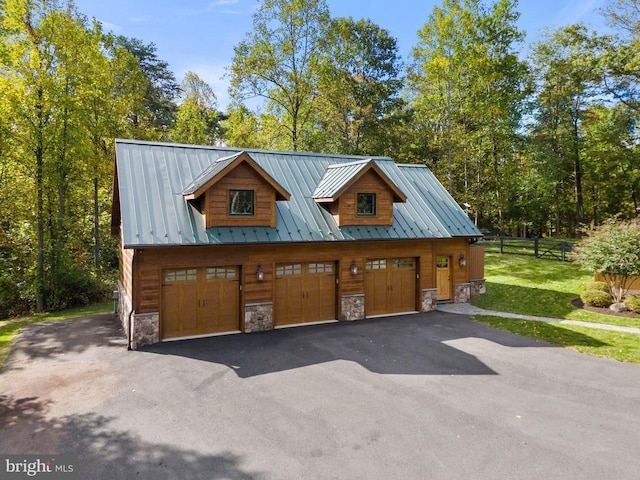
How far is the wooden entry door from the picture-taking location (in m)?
17.2

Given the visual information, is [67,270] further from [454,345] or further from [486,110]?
[486,110]

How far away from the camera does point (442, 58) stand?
25.1m

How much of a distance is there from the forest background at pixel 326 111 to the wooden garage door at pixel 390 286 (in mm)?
10746

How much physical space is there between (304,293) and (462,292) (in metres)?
7.70

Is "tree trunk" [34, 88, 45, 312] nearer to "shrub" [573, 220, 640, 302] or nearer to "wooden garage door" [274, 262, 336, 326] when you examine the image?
"wooden garage door" [274, 262, 336, 326]

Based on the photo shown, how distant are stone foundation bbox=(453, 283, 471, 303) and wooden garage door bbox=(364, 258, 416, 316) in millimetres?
2501

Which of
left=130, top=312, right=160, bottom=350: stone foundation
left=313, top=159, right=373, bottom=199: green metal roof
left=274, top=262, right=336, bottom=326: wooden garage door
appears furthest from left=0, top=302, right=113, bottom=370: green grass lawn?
left=313, top=159, right=373, bottom=199: green metal roof

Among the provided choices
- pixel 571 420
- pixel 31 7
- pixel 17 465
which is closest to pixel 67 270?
pixel 31 7

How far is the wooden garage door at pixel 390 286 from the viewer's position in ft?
49.4

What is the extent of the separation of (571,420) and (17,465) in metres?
9.57

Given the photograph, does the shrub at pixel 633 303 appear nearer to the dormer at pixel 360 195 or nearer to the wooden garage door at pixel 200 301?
the dormer at pixel 360 195

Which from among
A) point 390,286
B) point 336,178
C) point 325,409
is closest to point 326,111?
point 336,178

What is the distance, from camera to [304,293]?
14.0 metres

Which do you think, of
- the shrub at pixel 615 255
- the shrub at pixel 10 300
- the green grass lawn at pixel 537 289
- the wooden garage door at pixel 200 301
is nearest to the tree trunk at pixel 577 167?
the green grass lawn at pixel 537 289
